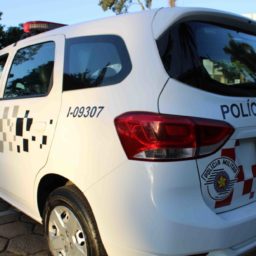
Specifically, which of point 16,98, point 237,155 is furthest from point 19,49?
point 237,155

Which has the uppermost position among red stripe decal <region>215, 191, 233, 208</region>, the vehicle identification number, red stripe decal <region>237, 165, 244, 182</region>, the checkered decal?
the vehicle identification number

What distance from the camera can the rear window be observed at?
240 cm

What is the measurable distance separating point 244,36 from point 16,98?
1.84 meters

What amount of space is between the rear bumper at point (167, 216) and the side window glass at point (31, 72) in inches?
46.0

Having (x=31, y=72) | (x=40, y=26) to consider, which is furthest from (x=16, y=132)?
(x=40, y=26)

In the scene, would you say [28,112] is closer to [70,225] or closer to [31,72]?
[31,72]

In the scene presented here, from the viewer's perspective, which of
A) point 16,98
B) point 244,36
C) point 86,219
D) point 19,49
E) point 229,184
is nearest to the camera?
point 229,184

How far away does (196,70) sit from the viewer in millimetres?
2416

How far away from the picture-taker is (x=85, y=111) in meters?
2.66

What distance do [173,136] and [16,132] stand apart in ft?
5.20

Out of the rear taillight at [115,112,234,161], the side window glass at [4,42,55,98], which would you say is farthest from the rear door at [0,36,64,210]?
the rear taillight at [115,112,234,161]

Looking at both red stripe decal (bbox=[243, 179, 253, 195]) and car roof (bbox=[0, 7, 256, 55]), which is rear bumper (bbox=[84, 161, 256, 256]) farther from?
car roof (bbox=[0, 7, 256, 55])

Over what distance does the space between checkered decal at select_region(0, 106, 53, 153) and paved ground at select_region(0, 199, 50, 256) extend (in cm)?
77

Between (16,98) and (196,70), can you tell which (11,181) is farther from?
(196,70)
